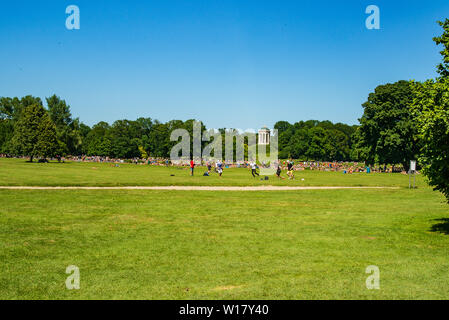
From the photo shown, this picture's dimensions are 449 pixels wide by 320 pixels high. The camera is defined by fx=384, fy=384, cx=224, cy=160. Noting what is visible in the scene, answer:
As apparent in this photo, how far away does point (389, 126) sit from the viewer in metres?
Answer: 60.5

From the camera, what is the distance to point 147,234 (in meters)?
12.4

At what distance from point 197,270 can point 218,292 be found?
143 cm

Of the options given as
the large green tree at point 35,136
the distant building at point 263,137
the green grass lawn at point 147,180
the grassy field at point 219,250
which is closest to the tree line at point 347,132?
the large green tree at point 35,136

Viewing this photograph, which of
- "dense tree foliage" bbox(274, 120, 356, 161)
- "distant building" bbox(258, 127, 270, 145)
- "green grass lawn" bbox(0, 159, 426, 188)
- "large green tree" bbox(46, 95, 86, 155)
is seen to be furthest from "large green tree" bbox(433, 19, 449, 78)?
"distant building" bbox(258, 127, 270, 145)

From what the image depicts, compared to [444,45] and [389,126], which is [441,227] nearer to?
[444,45]

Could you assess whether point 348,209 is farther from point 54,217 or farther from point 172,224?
point 54,217

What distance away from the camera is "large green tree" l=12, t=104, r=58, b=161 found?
80312mm

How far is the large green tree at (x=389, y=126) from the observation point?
58.2m

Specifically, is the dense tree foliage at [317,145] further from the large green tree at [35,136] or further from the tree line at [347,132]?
the large green tree at [35,136]

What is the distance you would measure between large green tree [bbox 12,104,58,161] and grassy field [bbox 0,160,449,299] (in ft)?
221

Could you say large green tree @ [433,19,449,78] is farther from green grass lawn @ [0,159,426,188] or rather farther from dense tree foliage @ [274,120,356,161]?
dense tree foliage @ [274,120,356,161]

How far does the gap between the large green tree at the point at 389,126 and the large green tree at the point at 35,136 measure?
6261 cm

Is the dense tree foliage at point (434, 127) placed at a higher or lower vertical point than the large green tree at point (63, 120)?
lower

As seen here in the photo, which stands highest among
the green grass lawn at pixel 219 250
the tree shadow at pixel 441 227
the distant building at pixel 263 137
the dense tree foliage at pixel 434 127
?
the distant building at pixel 263 137
